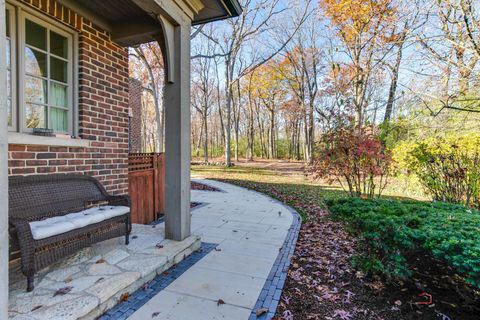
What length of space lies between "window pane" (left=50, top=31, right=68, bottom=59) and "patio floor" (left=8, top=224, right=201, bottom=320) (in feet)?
7.93

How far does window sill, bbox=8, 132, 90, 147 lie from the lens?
8.32ft

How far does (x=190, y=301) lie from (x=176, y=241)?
43.2 inches

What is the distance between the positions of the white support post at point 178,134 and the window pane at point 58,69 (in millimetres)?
1315

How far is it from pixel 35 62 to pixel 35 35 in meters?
0.30

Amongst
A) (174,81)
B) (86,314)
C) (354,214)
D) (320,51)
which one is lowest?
(86,314)

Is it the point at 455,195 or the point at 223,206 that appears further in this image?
the point at 223,206

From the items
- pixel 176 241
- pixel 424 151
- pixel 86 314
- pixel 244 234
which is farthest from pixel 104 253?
pixel 424 151

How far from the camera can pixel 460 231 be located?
2168mm

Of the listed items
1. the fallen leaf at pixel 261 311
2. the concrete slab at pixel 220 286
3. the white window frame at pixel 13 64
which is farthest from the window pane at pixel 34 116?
the fallen leaf at pixel 261 311

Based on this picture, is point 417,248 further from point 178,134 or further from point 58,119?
point 58,119

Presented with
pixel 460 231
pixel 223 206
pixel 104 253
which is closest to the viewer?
pixel 460 231

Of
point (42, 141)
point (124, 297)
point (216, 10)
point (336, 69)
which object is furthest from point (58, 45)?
point (336, 69)

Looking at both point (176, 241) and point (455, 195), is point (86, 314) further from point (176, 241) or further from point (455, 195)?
point (455, 195)

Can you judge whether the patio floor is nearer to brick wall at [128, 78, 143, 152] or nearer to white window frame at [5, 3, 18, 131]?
white window frame at [5, 3, 18, 131]
